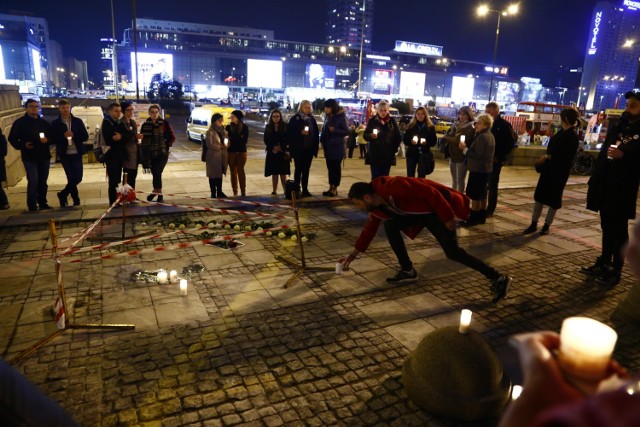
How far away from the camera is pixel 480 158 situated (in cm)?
805

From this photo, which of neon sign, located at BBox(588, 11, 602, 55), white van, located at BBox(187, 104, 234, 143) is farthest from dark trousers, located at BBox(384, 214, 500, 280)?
neon sign, located at BBox(588, 11, 602, 55)

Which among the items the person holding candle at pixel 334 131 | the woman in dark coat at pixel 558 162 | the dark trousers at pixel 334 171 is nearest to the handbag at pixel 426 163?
the person holding candle at pixel 334 131

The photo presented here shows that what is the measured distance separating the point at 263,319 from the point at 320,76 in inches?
4946

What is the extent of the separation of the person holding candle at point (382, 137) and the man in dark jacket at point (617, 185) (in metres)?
4.17

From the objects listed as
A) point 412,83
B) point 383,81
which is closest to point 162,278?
point 383,81

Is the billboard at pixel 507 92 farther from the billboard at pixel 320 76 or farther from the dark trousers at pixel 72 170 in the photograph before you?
the dark trousers at pixel 72 170

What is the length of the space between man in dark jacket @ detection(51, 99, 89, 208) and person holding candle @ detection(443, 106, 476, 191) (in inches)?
286

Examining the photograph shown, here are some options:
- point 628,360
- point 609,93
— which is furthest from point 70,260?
point 609,93

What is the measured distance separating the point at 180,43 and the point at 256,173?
124754 mm

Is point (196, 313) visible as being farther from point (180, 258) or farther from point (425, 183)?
point (425, 183)

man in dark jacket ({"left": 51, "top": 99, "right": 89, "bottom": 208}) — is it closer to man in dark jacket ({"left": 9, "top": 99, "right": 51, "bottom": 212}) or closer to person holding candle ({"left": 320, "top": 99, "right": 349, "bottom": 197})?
man in dark jacket ({"left": 9, "top": 99, "right": 51, "bottom": 212})

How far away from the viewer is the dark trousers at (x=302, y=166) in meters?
10.1

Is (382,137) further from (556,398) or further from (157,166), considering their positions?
(556,398)

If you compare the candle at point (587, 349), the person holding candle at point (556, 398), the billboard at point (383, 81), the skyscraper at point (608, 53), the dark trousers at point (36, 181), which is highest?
the skyscraper at point (608, 53)
